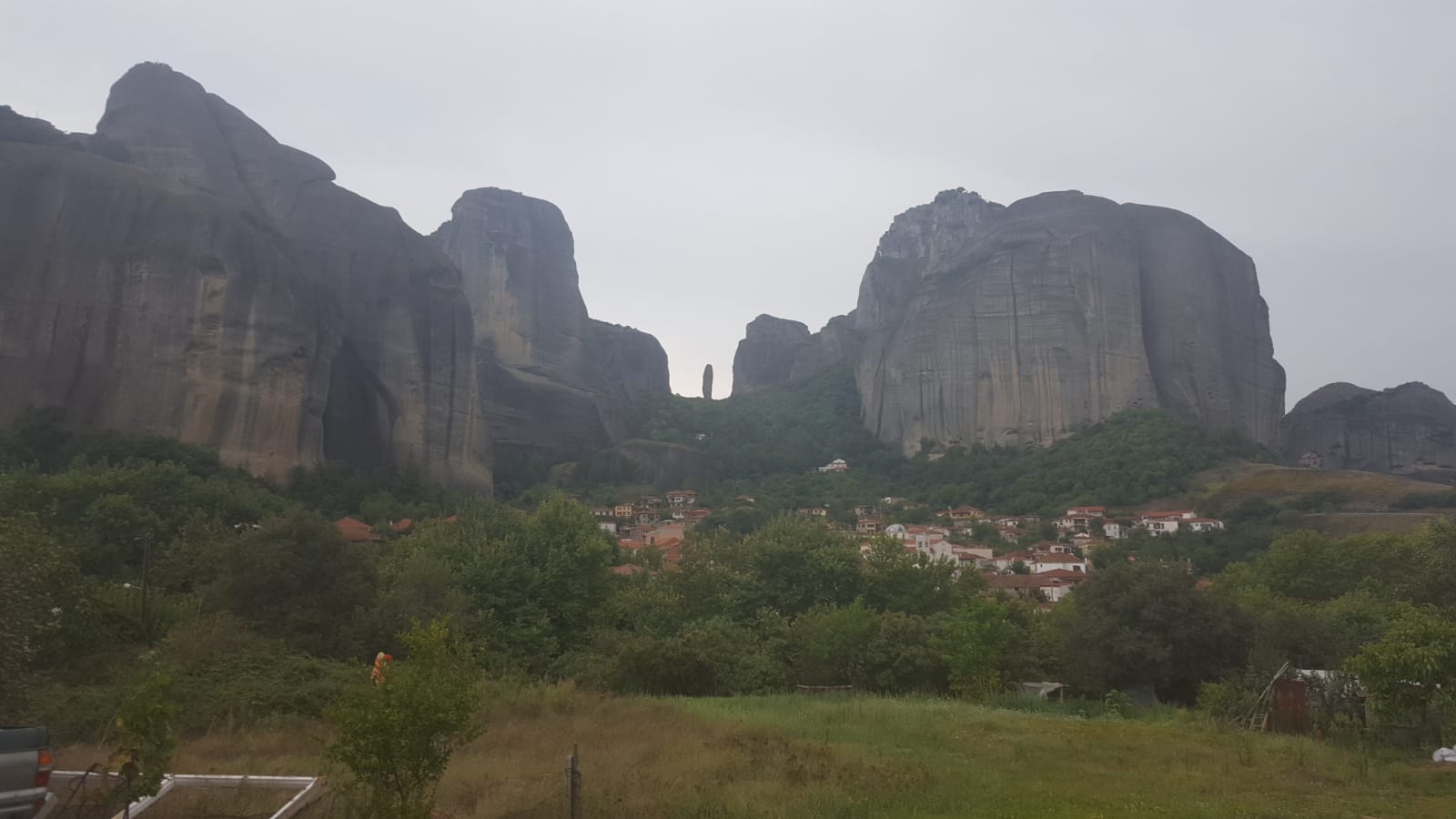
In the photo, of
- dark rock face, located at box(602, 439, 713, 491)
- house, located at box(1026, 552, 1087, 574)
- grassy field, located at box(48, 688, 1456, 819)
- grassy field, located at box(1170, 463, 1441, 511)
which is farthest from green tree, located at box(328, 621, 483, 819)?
dark rock face, located at box(602, 439, 713, 491)

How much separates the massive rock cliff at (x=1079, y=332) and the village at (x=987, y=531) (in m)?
16.8

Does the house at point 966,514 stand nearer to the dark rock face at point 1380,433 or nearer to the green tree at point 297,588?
the dark rock face at point 1380,433

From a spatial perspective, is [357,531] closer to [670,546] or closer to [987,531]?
[670,546]

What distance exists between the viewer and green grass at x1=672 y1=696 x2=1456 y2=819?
10562mm

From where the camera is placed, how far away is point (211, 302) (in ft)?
172

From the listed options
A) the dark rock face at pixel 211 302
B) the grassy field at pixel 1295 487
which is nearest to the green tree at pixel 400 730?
the dark rock face at pixel 211 302

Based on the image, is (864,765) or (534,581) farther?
(534,581)

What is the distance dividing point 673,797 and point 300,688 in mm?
8660

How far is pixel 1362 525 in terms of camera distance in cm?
5700

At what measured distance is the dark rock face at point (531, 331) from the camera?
281 ft

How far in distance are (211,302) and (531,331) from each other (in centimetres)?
4283

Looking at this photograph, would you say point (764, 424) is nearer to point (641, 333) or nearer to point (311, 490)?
point (641, 333)

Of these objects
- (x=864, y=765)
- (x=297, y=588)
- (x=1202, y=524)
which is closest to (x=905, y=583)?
(x=297, y=588)

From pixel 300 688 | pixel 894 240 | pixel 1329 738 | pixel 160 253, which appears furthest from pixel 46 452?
pixel 894 240
